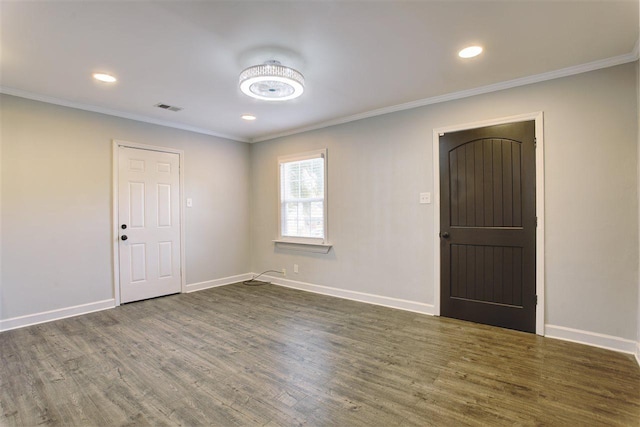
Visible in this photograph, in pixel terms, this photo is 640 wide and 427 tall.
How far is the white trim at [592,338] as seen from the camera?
262 centimetres

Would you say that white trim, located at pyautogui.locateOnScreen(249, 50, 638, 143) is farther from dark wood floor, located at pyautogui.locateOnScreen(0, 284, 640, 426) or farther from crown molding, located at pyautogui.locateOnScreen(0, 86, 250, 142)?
dark wood floor, located at pyautogui.locateOnScreen(0, 284, 640, 426)


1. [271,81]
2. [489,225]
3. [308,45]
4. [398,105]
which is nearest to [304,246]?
[398,105]

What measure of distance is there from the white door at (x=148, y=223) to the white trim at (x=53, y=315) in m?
0.25

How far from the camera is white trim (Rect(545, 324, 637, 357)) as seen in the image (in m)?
2.62

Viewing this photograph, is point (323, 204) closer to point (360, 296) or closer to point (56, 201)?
point (360, 296)

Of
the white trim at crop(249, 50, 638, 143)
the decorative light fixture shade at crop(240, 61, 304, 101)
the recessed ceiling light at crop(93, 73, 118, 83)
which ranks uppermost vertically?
the recessed ceiling light at crop(93, 73, 118, 83)

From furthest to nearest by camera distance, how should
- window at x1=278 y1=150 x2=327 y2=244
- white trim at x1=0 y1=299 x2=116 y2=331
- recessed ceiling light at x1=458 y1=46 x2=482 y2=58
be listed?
window at x1=278 y1=150 x2=327 y2=244, white trim at x1=0 y1=299 x2=116 y2=331, recessed ceiling light at x1=458 y1=46 x2=482 y2=58

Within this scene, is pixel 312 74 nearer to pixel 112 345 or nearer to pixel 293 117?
pixel 293 117

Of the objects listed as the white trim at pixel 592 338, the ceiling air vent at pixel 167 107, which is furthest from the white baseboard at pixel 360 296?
the ceiling air vent at pixel 167 107

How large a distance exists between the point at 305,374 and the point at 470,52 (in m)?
→ 2.83

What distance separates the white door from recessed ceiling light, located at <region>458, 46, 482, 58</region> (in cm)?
393

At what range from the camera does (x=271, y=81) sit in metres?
2.70

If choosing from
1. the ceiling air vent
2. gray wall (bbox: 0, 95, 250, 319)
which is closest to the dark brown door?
the ceiling air vent

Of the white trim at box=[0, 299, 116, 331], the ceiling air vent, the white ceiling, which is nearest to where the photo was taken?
the white ceiling
